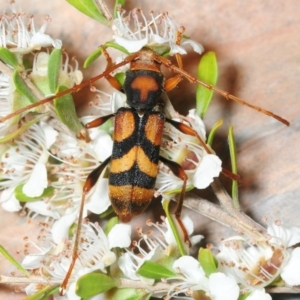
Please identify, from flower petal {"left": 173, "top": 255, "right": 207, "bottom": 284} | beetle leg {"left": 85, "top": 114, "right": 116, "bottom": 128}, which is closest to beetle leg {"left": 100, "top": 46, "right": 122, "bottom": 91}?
beetle leg {"left": 85, "top": 114, "right": 116, "bottom": 128}

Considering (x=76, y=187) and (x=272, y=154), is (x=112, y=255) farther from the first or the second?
(x=272, y=154)

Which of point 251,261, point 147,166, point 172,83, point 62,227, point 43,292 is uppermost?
point 172,83

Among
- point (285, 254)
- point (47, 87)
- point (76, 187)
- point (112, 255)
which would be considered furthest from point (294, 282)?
point (47, 87)

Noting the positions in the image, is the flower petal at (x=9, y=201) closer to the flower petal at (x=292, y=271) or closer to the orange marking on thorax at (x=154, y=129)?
the orange marking on thorax at (x=154, y=129)

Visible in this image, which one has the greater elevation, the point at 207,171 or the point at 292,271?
the point at 207,171

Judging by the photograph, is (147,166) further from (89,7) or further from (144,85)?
(89,7)

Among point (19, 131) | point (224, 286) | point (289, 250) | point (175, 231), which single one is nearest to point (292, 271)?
point (289, 250)
